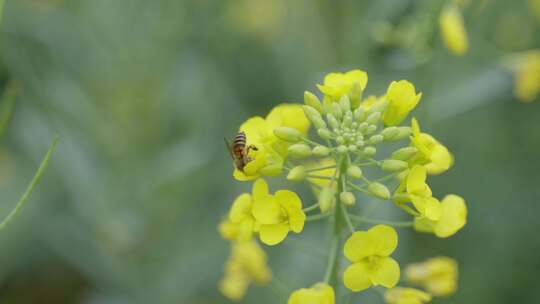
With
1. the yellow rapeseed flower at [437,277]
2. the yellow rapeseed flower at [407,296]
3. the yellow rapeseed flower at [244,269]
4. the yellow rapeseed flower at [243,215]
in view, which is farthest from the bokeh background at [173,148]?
the yellow rapeseed flower at [243,215]

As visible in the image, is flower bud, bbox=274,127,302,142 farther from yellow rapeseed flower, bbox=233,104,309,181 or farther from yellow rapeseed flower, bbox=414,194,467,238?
yellow rapeseed flower, bbox=414,194,467,238

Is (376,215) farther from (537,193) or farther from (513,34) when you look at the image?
(513,34)

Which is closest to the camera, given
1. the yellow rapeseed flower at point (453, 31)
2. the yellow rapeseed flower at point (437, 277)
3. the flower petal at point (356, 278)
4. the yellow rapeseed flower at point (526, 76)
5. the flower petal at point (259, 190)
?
the flower petal at point (356, 278)

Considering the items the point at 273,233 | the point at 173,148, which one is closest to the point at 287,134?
the point at 273,233

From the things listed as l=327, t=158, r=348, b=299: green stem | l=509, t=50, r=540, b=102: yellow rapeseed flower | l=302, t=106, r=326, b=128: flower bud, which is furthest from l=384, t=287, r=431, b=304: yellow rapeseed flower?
l=509, t=50, r=540, b=102: yellow rapeseed flower

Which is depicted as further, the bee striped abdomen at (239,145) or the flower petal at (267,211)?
the bee striped abdomen at (239,145)

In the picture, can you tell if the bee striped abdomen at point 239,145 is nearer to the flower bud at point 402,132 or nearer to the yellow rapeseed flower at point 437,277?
the flower bud at point 402,132
